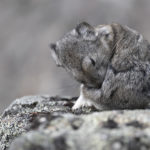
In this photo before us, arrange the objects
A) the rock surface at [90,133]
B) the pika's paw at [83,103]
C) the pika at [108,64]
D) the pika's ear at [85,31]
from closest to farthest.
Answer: the rock surface at [90,133]
the pika at [108,64]
the pika's ear at [85,31]
the pika's paw at [83,103]

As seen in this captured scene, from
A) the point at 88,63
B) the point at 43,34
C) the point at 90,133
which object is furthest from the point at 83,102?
the point at 43,34

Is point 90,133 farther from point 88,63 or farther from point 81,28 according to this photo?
point 81,28

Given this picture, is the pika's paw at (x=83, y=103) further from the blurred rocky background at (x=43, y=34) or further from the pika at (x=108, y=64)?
the blurred rocky background at (x=43, y=34)

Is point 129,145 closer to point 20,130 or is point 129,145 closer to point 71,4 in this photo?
point 20,130

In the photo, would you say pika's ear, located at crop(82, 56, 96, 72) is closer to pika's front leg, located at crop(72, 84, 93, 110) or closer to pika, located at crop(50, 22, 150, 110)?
pika, located at crop(50, 22, 150, 110)

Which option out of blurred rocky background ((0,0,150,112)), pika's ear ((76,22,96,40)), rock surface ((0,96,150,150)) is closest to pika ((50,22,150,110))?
pika's ear ((76,22,96,40))

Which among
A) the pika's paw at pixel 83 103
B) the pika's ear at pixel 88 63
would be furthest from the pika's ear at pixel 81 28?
the pika's paw at pixel 83 103

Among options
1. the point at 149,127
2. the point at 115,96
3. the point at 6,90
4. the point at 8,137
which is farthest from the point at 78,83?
the point at 6,90
